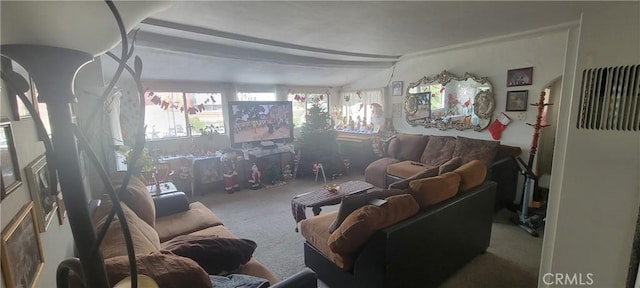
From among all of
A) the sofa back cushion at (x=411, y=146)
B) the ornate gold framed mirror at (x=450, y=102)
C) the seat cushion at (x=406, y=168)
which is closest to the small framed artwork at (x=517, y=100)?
the ornate gold framed mirror at (x=450, y=102)

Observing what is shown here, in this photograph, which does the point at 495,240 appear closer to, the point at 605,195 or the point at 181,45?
the point at 605,195

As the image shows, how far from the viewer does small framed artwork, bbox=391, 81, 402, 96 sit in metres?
5.29

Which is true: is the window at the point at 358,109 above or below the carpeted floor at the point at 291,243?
above

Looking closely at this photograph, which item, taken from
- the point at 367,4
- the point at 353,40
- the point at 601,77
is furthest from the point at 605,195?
the point at 353,40

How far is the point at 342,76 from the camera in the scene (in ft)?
19.5

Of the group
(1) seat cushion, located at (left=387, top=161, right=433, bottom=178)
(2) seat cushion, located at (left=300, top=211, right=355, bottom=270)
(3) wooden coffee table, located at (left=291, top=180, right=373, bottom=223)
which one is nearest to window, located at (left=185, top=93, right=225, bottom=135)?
(3) wooden coffee table, located at (left=291, top=180, right=373, bottom=223)

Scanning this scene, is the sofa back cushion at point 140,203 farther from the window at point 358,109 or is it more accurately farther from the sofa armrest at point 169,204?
the window at point 358,109

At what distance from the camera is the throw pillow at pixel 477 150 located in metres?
3.51

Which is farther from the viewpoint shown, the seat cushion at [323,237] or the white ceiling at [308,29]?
the white ceiling at [308,29]

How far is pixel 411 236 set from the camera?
1.72m

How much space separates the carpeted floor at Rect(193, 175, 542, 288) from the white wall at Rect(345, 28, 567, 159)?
49.0 inches

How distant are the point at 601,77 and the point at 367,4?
5.77 ft

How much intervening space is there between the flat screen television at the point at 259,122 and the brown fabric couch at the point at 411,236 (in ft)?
9.37

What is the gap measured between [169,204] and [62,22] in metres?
2.52
